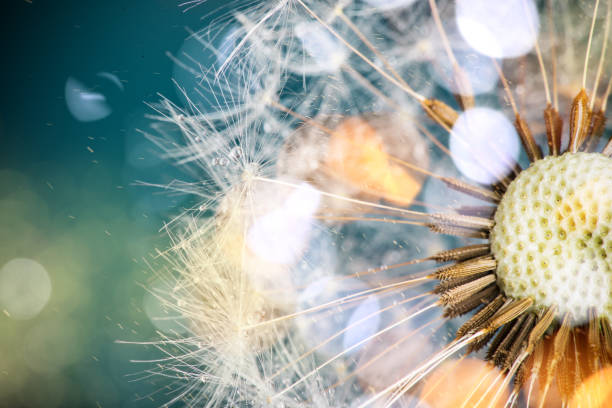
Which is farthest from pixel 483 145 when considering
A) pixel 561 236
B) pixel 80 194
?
pixel 80 194

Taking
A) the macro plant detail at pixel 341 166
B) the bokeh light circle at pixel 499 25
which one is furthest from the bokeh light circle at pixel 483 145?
the bokeh light circle at pixel 499 25

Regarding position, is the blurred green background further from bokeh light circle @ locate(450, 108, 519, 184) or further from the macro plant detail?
bokeh light circle @ locate(450, 108, 519, 184)

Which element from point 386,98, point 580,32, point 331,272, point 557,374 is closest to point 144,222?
point 331,272

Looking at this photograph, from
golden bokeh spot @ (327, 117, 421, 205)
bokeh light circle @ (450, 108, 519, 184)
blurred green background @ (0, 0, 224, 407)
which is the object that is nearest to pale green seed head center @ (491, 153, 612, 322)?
bokeh light circle @ (450, 108, 519, 184)

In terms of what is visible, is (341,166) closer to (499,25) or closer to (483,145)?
(483,145)

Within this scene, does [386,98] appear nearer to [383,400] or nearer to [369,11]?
[369,11]

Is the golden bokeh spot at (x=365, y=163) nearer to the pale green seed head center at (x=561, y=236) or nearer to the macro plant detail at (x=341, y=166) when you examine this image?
the macro plant detail at (x=341, y=166)
